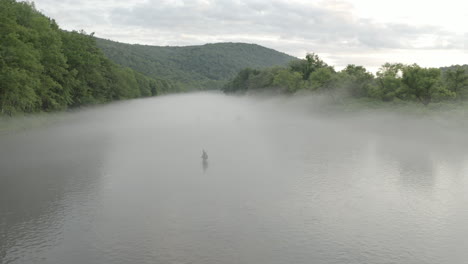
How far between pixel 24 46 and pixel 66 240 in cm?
4950

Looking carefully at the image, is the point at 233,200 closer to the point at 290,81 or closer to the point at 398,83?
the point at 398,83

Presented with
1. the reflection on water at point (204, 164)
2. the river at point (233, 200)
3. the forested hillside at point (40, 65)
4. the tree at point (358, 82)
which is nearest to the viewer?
the river at point (233, 200)

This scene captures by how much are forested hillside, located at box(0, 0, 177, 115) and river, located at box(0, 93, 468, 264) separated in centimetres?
793

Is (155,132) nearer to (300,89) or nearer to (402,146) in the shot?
(402,146)

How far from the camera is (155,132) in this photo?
73.2 meters

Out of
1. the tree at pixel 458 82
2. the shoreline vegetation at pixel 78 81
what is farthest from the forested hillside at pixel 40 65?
the tree at pixel 458 82

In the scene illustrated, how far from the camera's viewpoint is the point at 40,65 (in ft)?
233

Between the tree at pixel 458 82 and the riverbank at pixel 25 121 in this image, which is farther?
the tree at pixel 458 82

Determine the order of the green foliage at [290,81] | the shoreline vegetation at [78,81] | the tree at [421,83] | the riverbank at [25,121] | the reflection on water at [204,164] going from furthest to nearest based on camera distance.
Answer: the green foliage at [290,81]
the tree at [421,83]
the riverbank at [25,121]
the shoreline vegetation at [78,81]
the reflection on water at [204,164]

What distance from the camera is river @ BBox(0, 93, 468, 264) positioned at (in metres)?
24.5

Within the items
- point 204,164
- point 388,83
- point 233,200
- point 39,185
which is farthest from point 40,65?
point 388,83

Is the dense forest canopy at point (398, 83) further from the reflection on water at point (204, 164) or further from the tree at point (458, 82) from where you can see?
the reflection on water at point (204, 164)

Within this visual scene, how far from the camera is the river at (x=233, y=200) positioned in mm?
24469

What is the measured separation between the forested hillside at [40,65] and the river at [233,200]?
7.93 metres
